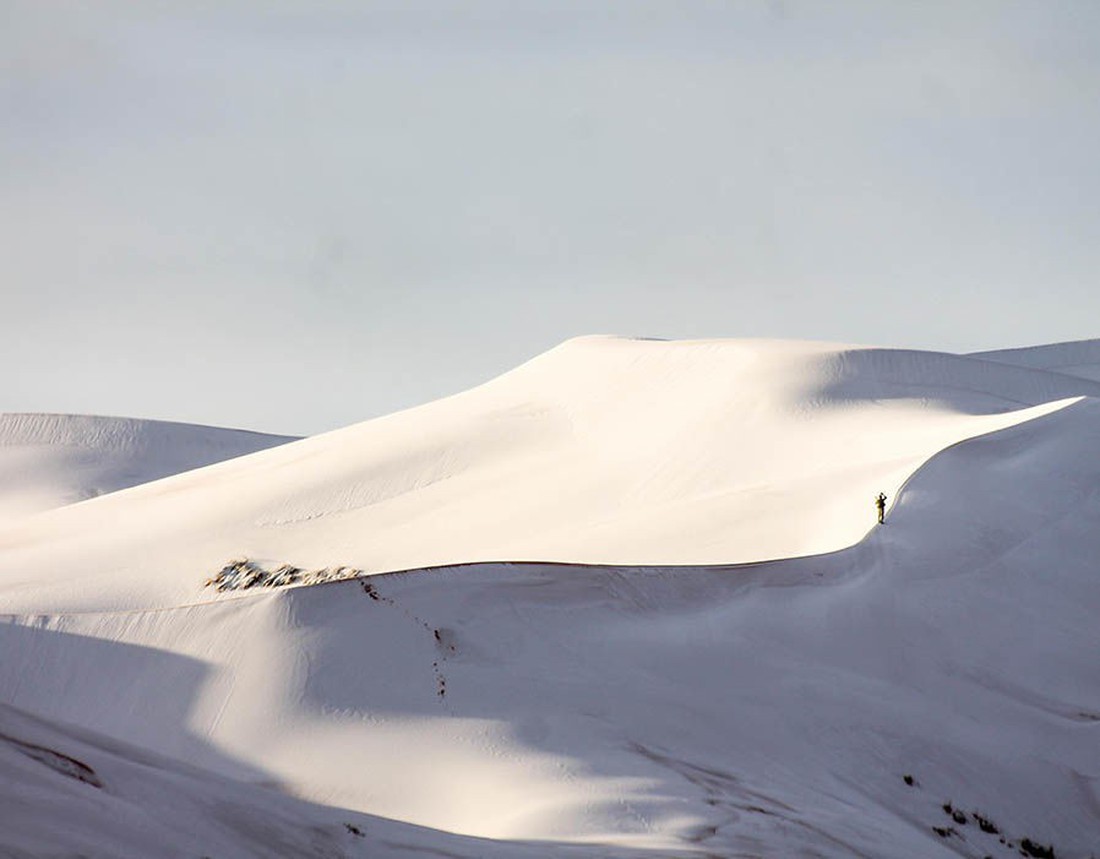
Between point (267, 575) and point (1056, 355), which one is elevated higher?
point (1056, 355)

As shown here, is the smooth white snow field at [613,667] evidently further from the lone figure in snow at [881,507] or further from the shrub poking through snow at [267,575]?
the shrub poking through snow at [267,575]

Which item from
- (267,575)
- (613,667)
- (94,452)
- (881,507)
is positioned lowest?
(613,667)

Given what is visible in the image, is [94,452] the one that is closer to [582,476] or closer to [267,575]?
[582,476]

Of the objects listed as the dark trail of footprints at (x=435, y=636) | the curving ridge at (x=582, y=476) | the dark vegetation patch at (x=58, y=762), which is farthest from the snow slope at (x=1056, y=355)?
the dark vegetation patch at (x=58, y=762)

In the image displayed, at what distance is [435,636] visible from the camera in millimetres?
16016

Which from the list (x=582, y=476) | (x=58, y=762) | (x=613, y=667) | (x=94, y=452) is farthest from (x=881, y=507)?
(x=94, y=452)

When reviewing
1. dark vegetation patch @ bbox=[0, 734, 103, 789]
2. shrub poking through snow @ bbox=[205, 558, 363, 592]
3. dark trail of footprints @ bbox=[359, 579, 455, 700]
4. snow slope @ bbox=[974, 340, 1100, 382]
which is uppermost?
snow slope @ bbox=[974, 340, 1100, 382]

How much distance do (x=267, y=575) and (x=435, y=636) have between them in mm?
8531

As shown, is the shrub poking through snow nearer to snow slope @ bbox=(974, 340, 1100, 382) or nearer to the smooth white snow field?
the smooth white snow field

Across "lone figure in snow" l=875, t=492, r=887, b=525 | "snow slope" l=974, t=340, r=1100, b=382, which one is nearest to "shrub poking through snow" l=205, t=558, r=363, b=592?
"lone figure in snow" l=875, t=492, r=887, b=525

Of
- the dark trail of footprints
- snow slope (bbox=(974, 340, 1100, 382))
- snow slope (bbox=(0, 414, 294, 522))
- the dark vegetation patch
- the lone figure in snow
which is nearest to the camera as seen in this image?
the dark vegetation patch

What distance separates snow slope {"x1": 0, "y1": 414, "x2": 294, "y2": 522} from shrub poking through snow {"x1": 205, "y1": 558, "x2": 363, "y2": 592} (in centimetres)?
2163

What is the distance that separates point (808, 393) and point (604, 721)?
18.8m

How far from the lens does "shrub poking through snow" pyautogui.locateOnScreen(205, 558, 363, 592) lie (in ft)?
75.9
